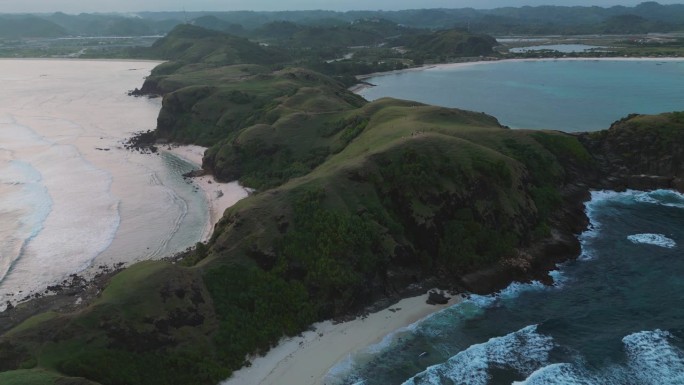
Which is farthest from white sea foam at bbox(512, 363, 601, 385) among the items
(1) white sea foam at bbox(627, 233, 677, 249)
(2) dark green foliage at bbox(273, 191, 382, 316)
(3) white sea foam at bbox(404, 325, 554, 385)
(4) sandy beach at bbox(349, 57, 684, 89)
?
(4) sandy beach at bbox(349, 57, 684, 89)

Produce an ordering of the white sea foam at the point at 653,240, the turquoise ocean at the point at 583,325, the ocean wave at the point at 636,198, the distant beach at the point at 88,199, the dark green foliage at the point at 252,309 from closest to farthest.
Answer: the turquoise ocean at the point at 583,325, the dark green foliage at the point at 252,309, the white sea foam at the point at 653,240, the distant beach at the point at 88,199, the ocean wave at the point at 636,198

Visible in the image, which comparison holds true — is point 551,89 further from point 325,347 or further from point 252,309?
point 252,309

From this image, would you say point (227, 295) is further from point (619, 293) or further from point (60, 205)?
point (60, 205)

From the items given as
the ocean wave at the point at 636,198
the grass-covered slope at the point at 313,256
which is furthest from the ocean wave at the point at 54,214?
the ocean wave at the point at 636,198

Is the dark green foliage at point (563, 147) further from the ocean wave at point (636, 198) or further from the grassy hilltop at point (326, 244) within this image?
the ocean wave at point (636, 198)

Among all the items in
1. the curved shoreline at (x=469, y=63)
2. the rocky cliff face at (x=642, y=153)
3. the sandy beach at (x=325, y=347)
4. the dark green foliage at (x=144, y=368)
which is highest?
the curved shoreline at (x=469, y=63)
